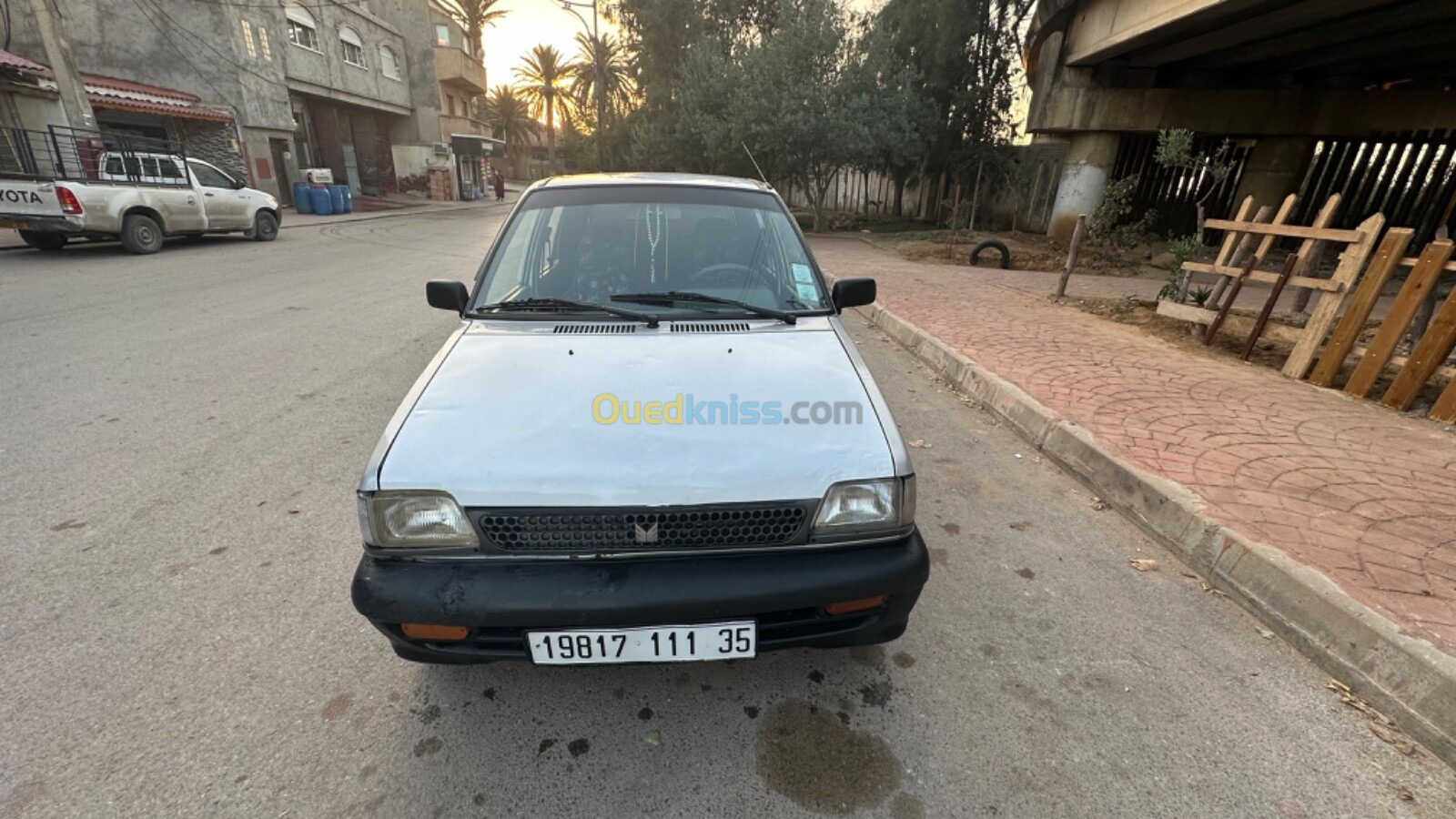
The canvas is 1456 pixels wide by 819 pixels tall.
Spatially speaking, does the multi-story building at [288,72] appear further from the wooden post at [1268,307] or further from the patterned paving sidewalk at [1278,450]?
the wooden post at [1268,307]

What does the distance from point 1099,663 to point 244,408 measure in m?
5.24

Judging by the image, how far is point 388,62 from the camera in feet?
91.6

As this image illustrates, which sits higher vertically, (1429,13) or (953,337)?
(1429,13)

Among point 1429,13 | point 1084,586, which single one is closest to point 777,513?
point 1084,586

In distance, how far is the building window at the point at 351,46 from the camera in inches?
975

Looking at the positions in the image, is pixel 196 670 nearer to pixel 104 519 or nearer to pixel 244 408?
pixel 104 519

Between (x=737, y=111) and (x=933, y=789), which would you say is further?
(x=737, y=111)

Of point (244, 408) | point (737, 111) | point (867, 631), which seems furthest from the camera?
point (737, 111)

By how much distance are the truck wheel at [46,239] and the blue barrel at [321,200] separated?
36.7ft

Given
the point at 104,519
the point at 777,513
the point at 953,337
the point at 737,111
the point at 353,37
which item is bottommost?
the point at 104,519

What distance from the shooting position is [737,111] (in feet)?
56.7

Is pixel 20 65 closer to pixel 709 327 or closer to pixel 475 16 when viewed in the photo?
pixel 709 327

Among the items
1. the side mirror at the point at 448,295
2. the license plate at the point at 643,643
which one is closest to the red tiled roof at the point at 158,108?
the side mirror at the point at 448,295

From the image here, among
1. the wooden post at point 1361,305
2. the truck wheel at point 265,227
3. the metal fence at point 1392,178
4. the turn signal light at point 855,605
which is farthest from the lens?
the truck wheel at point 265,227
